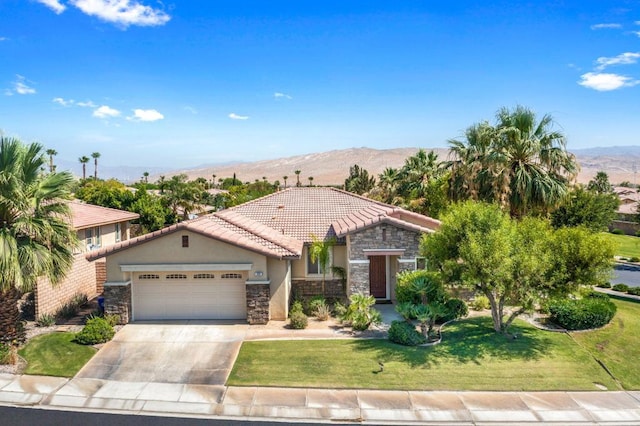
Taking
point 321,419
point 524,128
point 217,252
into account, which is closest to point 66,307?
point 217,252

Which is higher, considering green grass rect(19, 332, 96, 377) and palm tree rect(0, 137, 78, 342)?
palm tree rect(0, 137, 78, 342)

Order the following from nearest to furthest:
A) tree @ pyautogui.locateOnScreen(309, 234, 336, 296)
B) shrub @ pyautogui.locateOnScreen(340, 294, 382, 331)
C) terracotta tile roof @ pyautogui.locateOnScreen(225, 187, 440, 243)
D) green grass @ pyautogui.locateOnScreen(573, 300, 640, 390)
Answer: green grass @ pyautogui.locateOnScreen(573, 300, 640, 390)
shrub @ pyautogui.locateOnScreen(340, 294, 382, 331)
tree @ pyautogui.locateOnScreen(309, 234, 336, 296)
terracotta tile roof @ pyautogui.locateOnScreen(225, 187, 440, 243)

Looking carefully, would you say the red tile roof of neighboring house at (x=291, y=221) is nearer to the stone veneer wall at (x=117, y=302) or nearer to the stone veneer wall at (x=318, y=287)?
the stone veneer wall at (x=117, y=302)

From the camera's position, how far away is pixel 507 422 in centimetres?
1062

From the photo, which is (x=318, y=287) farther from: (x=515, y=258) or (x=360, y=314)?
Result: (x=515, y=258)

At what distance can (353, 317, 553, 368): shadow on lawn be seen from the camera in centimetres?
1386

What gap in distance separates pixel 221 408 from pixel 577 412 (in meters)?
9.12

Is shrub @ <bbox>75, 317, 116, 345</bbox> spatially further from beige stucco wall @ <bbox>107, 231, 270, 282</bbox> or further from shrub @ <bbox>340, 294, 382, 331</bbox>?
shrub @ <bbox>340, 294, 382, 331</bbox>

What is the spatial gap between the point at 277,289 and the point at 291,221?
625 centimetres

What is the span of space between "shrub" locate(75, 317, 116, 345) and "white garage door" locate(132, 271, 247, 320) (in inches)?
83.7

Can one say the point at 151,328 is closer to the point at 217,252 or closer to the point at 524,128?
the point at 217,252

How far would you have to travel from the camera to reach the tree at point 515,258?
45.2 feet

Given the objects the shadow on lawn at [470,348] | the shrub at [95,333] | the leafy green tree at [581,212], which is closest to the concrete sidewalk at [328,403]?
the shadow on lawn at [470,348]

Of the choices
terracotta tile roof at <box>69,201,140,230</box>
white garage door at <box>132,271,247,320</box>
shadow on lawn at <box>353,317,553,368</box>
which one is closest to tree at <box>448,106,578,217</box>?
shadow on lawn at <box>353,317,553,368</box>
